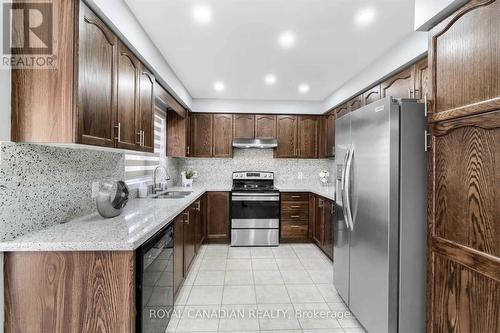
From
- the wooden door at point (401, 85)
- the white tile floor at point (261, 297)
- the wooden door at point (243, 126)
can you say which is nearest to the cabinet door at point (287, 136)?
the wooden door at point (243, 126)

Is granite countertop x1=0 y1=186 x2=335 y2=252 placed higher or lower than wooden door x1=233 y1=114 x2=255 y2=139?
lower

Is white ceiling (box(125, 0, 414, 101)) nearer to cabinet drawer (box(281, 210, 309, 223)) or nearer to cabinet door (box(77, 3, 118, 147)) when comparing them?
cabinet door (box(77, 3, 118, 147))

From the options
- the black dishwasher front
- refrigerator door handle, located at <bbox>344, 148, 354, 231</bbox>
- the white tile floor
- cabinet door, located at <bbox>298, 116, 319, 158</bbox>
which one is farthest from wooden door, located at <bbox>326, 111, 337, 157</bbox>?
the black dishwasher front

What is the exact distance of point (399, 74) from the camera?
8.14 feet

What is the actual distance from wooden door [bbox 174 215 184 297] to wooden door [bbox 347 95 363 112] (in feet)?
8.52

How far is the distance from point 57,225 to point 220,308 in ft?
4.96

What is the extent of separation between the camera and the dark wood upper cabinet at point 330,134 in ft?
13.6

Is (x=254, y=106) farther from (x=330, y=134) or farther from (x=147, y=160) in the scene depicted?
(x=147, y=160)

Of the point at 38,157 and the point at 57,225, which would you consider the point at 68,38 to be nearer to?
the point at 38,157

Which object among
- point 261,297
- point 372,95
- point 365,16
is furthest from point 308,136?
point 261,297

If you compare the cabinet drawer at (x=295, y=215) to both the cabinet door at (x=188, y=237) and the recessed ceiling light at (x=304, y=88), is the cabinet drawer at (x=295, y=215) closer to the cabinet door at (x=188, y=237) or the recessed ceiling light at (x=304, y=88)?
the cabinet door at (x=188, y=237)

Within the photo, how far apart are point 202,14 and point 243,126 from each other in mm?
2627

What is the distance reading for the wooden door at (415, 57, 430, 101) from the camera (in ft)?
6.98

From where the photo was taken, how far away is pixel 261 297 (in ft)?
8.23
